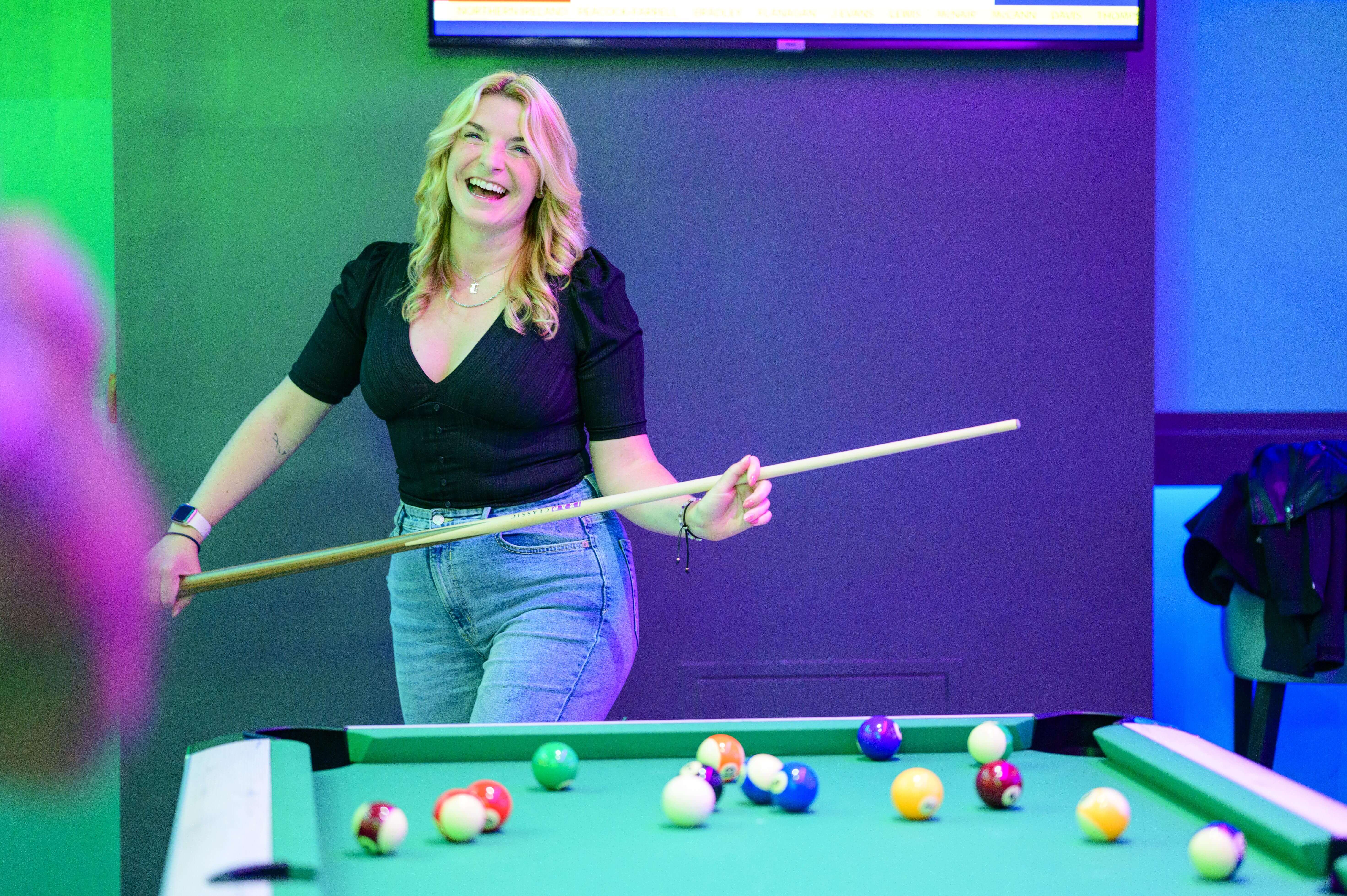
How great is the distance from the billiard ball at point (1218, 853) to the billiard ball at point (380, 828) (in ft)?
2.40

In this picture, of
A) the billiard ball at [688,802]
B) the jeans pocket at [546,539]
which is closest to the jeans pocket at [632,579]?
the jeans pocket at [546,539]

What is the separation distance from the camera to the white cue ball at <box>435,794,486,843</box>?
123 cm

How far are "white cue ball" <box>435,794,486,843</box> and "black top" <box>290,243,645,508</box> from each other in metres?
0.82

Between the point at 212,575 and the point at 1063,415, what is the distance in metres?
1.87

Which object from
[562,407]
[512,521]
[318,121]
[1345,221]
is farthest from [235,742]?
[1345,221]

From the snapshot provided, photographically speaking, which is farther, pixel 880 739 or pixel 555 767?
pixel 880 739

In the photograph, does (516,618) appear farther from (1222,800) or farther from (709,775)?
(1222,800)

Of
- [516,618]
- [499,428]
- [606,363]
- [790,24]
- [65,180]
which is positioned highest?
[790,24]

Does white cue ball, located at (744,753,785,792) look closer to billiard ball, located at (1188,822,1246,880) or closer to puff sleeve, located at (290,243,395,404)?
billiard ball, located at (1188,822,1246,880)

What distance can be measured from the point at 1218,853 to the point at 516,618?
114cm

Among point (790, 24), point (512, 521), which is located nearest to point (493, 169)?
point (512, 521)

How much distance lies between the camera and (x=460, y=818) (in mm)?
1229

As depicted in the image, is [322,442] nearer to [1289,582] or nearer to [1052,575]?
[1052,575]

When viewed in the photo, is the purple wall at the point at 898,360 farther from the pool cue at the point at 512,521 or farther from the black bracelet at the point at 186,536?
the black bracelet at the point at 186,536
